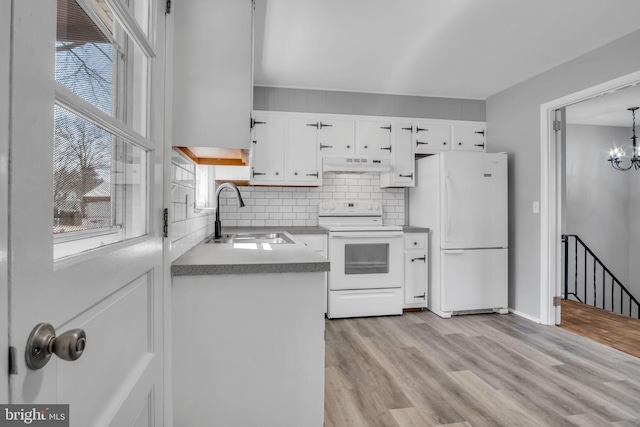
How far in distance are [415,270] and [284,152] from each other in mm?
1881

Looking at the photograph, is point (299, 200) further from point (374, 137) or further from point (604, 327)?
point (604, 327)

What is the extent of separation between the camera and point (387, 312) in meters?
3.60

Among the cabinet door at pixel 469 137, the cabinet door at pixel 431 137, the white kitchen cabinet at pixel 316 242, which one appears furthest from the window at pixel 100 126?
the cabinet door at pixel 469 137

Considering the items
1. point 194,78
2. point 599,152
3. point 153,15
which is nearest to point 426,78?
point 194,78

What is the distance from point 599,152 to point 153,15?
664 cm

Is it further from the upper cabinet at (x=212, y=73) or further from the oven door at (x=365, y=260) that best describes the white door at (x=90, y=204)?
the oven door at (x=365, y=260)

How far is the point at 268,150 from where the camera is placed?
3715 millimetres

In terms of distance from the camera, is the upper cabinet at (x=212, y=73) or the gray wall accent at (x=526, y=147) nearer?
the upper cabinet at (x=212, y=73)

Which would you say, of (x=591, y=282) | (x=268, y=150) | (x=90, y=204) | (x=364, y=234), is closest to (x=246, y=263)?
(x=90, y=204)

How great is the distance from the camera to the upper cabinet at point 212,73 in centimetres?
149

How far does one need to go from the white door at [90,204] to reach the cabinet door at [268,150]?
97.0 inches

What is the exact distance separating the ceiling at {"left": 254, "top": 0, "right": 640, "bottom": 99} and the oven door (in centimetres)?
161

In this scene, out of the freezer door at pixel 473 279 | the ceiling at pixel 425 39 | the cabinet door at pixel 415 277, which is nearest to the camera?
the ceiling at pixel 425 39

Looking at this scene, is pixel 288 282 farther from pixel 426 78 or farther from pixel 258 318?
pixel 426 78
